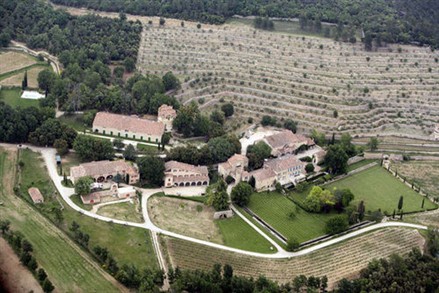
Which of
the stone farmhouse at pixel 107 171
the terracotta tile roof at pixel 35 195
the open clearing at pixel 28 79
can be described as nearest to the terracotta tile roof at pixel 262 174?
the stone farmhouse at pixel 107 171

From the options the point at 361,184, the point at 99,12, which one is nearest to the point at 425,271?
the point at 361,184

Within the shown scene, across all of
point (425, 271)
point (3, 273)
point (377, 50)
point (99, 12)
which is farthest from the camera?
point (99, 12)

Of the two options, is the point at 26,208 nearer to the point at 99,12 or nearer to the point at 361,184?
the point at 361,184

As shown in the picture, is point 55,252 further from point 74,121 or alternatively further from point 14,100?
point 14,100

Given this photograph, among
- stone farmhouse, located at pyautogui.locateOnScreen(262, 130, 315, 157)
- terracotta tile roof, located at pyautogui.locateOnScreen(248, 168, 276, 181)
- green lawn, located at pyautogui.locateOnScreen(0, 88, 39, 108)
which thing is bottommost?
terracotta tile roof, located at pyautogui.locateOnScreen(248, 168, 276, 181)

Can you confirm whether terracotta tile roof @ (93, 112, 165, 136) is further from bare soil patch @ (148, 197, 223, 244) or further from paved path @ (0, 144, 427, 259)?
bare soil patch @ (148, 197, 223, 244)

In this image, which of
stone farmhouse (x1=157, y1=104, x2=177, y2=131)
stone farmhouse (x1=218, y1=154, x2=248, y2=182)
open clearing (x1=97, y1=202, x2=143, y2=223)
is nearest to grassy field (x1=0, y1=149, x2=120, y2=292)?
open clearing (x1=97, y1=202, x2=143, y2=223)
